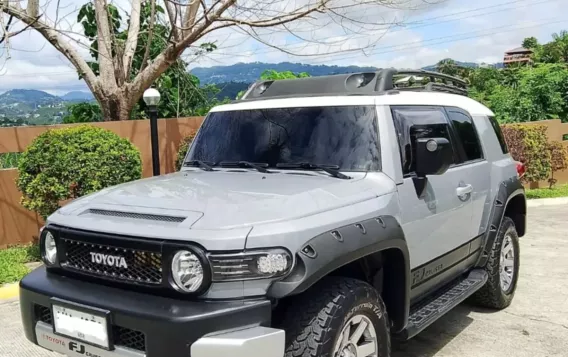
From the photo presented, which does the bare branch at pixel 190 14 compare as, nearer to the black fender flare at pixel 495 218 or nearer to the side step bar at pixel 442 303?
the black fender flare at pixel 495 218

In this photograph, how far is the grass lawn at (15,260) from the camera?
20.5 feet

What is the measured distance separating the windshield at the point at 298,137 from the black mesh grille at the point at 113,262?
1.34 m

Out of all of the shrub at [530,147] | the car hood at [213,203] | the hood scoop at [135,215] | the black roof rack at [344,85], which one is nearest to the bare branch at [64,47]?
the black roof rack at [344,85]

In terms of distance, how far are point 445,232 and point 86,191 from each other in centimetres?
464

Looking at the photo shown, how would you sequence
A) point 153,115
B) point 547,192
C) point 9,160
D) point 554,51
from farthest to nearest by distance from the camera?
point 554,51 < point 547,192 < point 153,115 < point 9,160

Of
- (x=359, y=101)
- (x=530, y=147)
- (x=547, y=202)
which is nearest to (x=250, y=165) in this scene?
(x=359, y=101)

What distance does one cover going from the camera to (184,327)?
2.52m

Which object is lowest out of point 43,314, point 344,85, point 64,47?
point 43,314

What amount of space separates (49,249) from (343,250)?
1682 millimetres

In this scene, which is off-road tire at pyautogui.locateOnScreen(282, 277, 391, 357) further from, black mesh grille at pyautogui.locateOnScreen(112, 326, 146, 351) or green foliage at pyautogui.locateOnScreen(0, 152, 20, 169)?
green foliage at pyautogui.locateOnScreen(0, 152, 20, 169)

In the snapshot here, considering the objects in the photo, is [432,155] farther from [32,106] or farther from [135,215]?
[32,106]

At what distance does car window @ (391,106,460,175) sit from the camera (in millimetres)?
3840

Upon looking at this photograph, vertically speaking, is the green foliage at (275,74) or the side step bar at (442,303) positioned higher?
the green foliage at (275,74)

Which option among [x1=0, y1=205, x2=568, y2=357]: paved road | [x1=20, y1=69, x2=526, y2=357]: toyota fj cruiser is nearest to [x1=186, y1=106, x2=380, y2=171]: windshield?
[x1=20, y1=69, x2=526, y2=357]: toyota fj cruiser
